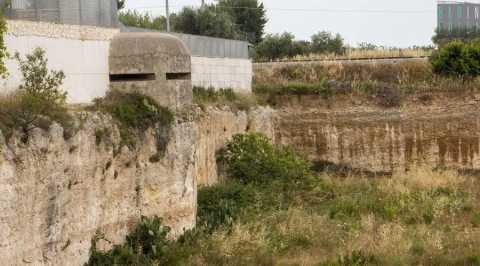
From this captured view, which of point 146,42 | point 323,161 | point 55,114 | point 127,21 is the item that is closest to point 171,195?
point 146,42

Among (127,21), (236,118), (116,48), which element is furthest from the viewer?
(127,21)

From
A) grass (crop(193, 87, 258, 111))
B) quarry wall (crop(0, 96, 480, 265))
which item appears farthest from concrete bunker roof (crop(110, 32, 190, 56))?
grass (crop(193, 87, 258, 111))

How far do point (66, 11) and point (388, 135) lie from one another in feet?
49.3

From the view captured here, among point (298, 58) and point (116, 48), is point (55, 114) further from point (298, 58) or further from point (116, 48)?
point (298, 58)

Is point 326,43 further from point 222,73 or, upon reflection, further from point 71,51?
point 71,51

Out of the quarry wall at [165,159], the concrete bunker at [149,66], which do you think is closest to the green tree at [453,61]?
the quarry wall at [165,159]

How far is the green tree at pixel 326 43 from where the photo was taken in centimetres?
4490

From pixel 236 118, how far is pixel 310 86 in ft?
17.9

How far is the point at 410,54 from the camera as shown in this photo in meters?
32.7

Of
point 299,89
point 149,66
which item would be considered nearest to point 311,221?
point 149,66

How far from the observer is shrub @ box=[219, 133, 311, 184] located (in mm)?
21375

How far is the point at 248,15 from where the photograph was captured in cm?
4788

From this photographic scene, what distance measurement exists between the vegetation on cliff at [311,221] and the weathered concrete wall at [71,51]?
2499 millimetres

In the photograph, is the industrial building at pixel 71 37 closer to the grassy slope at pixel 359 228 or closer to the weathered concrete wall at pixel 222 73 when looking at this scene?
the grassy slope at pixel 359 228
